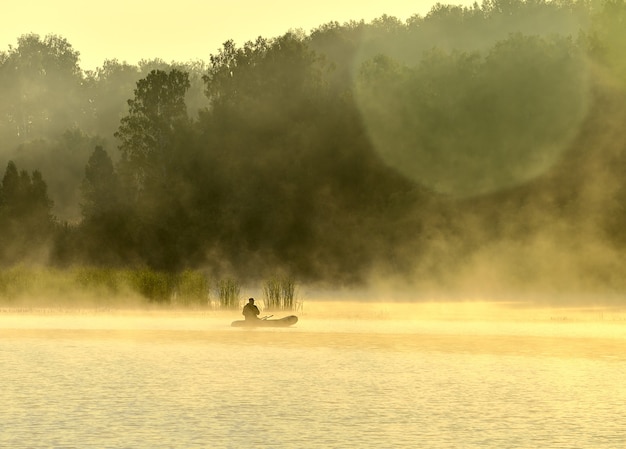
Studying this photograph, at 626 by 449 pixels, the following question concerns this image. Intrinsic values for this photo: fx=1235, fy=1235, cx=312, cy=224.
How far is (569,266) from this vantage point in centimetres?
6694

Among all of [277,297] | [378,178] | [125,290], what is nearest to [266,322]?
[277,297]

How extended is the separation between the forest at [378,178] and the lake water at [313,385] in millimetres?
28044

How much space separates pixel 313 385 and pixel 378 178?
55634 millimetres

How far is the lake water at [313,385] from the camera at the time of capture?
62.5 feet

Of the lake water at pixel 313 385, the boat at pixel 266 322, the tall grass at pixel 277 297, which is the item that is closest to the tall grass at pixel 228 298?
the tall grass at pixel 277 297

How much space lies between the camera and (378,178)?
80562mm

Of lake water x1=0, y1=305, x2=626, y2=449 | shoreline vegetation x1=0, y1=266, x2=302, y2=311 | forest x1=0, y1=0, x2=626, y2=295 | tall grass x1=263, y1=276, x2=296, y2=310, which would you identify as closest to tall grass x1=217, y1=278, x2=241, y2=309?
shoreline vegetation x1=0, y1=266, x2=302, y2=311

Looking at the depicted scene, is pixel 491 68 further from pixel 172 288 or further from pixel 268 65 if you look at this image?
pixel 172 288

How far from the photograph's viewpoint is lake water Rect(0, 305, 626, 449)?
62.5 feet

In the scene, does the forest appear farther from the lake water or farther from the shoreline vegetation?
the lake water

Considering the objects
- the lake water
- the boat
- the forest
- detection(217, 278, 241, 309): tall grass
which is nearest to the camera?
the lake water

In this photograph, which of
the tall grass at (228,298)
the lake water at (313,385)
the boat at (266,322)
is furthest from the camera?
the tall grass at (228,298)

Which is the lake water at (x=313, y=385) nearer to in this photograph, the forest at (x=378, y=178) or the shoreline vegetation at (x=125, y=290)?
the shoreline vegetation at (x=125, y=290)

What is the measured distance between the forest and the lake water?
92.0 ft
